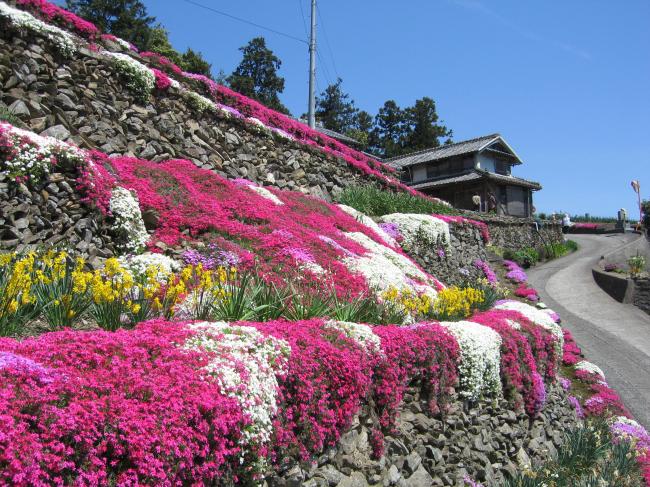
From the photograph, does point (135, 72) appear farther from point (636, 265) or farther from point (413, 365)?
point (636, 265)

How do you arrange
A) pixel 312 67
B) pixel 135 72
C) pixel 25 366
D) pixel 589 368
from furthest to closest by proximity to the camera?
pixel 312 67
pixel 589 368
pixel 135 72
pixel 25 366

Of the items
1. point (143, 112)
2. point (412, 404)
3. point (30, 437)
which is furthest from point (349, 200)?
point (30, 437)

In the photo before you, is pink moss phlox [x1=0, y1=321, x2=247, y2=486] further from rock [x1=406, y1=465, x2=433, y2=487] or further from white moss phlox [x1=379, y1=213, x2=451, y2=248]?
white moss phlox [x1=379, y1=213, x2=451, y2=248]

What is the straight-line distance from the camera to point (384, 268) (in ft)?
38.5

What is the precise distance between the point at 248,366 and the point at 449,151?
4202 centimetres

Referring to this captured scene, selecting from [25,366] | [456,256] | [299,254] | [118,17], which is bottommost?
[25,366]

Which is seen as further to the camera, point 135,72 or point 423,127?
point 423,127

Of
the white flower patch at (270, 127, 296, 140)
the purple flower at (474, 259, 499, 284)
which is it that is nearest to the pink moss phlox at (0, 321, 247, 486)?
the white flower patch at (270, 127, 296, 140)

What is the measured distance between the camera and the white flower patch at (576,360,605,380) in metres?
12.9

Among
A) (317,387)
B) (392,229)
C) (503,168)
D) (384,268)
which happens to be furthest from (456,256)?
(503,168)

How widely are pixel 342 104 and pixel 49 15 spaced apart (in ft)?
192

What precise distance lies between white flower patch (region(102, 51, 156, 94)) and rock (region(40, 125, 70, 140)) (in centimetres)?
316

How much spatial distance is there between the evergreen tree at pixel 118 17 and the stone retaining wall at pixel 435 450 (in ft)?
130

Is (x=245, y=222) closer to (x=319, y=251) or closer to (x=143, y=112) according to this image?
(x=319, y=251)
